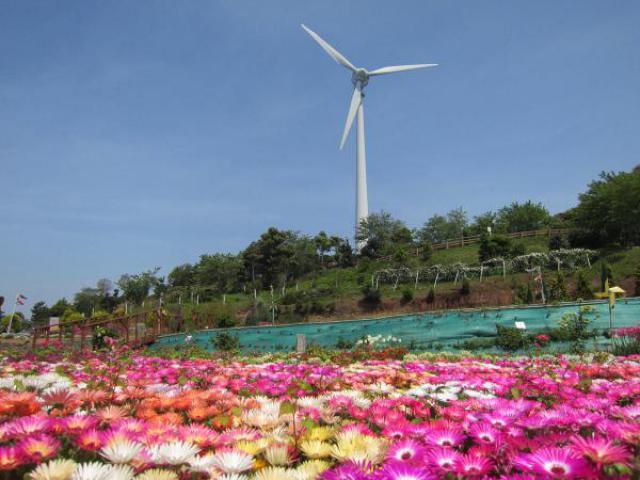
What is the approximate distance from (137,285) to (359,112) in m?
30.2

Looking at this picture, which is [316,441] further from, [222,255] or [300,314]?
[222,255]

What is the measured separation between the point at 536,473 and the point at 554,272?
2690 cm

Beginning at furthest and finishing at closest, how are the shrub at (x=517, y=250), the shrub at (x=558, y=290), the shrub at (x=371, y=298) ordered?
the shrub at (x=517, y=250) < the shrub at (x=371, y=298) < the shrub at (x=558, y=290)

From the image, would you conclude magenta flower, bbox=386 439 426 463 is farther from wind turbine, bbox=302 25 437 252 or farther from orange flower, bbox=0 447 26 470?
wind turbine, bbox=302 25 437 252

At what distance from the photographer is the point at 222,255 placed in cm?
5222

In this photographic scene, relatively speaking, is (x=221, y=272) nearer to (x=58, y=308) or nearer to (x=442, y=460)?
(x=58, y=308)

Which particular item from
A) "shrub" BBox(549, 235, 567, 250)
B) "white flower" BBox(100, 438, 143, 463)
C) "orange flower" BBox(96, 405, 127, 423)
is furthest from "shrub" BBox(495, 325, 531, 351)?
"shrub" BBox(549, 235, 567, 250)

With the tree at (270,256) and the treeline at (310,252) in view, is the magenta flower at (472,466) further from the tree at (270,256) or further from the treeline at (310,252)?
the tree at (270,256)

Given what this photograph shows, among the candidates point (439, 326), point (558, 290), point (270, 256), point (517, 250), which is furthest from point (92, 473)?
point (270, 256)

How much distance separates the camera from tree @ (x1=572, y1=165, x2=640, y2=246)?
1138 inches

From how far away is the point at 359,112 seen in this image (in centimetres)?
5125

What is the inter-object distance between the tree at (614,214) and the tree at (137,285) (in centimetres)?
4290

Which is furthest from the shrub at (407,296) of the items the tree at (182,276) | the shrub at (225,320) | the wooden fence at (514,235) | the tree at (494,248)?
the tree at (182,276)

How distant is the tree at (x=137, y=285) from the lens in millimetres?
54938
